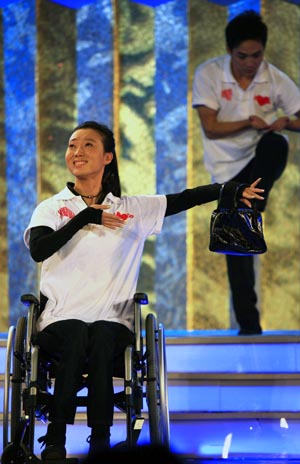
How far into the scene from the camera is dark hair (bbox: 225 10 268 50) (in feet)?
16.1

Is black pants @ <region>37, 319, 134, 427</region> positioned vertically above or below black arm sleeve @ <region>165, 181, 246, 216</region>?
below

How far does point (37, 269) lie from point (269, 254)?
1.66m

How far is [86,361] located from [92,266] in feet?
1.31

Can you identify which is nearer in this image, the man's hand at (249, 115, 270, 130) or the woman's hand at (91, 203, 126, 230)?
the woman's hand at (91, 203, 126, 230)

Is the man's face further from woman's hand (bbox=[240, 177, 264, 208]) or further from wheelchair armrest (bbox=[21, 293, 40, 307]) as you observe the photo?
wheelchair armrest (bbox=[21, 293, 40, 307])

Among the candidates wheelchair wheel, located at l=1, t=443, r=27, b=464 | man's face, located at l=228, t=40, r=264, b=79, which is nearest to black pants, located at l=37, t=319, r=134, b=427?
wheelchair wheel, located at l=1, t=443, r=27, b=464

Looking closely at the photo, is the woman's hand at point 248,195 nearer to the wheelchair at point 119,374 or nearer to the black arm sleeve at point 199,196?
the black arm sleeve at point 199,196

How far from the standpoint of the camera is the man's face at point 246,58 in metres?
4.91

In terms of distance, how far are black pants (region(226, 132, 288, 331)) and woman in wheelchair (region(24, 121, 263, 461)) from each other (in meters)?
1.60

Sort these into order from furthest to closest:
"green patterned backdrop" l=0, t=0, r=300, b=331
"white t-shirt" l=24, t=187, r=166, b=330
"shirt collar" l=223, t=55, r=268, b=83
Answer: "green patterned backdrop" l=0, t=0, r=300, b=331 < "shirt collar" l=223, t=55, r=268, b=83 < "white t-shirt" l=24, t=187, r=166, b=330

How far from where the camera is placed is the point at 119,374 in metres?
2.96

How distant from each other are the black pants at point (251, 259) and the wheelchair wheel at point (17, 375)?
2.10m

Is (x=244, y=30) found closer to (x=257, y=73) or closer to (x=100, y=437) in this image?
(x=257, y=73)

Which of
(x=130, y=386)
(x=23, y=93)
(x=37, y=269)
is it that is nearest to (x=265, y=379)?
(x=130, y=386)
